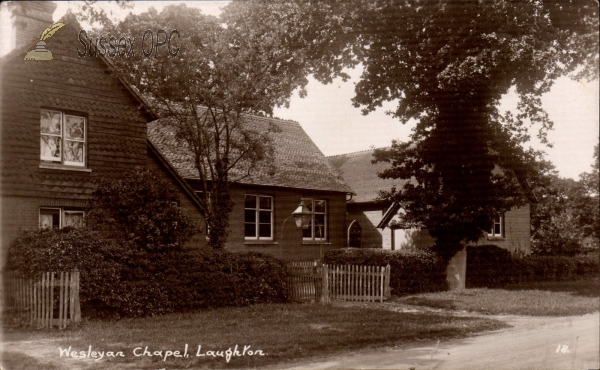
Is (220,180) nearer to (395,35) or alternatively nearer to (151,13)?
(151,13)

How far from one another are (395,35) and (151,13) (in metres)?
8.17

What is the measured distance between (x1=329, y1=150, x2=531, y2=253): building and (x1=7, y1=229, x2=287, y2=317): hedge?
14438 millimetres

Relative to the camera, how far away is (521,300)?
691 inches

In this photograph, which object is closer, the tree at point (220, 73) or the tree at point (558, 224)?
the tree at point (220, 73)

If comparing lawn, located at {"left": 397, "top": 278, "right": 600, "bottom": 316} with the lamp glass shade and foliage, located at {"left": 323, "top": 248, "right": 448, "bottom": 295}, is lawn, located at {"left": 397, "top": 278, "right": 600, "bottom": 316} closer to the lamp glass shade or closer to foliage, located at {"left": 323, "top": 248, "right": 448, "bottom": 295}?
foliage, located at {"left": 323, "top": 248, "right": 448, "bottom": 295}

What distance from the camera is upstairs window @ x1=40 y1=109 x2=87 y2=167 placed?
15938 mm

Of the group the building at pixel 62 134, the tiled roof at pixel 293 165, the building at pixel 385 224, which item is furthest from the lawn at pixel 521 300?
the tiled roof at pixel 293 165

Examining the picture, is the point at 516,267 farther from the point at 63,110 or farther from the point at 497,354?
the point at 63,110

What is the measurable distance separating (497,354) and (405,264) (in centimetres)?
1030

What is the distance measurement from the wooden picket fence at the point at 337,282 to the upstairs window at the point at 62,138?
737cm

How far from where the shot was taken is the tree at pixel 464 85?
16750 millimetres

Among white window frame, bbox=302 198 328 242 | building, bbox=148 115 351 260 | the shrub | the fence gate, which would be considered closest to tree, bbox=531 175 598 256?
the shrub

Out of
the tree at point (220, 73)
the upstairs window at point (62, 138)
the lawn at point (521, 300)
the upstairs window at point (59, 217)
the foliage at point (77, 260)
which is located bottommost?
the lawn at point (521, 300)

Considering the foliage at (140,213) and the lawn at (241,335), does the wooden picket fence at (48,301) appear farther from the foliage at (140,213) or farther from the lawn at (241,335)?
the foliage at (140,213)
